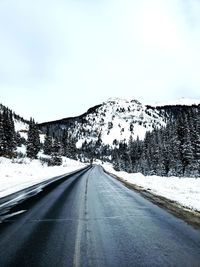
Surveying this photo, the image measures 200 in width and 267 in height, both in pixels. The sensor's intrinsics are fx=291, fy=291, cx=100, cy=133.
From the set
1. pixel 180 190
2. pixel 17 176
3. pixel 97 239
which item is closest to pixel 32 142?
pixel 17 176

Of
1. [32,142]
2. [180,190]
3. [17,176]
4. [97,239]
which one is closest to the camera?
[97,239]

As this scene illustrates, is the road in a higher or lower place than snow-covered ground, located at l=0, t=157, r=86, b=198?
lower

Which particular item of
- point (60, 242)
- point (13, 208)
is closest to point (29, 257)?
point (60, 242)

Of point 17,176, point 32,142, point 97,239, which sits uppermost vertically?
point 32,142

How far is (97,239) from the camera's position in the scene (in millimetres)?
6414

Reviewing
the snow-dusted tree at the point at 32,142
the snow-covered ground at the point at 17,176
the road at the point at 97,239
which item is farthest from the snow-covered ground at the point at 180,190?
the snow-dusted tree at the point at 32,142

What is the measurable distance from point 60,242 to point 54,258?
1.07 meters

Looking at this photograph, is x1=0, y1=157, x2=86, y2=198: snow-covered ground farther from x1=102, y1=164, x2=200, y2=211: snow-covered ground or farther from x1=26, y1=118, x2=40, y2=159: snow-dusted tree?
x1=26, y1=118, x2=40, y2=159: snow-dusted tree

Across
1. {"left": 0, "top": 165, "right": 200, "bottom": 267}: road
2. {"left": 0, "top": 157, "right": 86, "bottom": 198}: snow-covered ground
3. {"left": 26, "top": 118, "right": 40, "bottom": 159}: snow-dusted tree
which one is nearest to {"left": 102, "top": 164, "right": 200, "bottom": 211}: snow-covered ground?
{"left": 0, "top": 165, "right": 200, "bottom": 267}: road

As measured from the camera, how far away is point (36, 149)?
79125 millimetres

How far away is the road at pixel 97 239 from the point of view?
5039 millimetres

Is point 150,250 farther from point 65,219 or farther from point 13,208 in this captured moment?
point 13,208

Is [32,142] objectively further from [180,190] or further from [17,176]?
[180,190]

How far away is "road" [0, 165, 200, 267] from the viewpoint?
5.04 m
